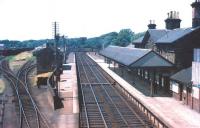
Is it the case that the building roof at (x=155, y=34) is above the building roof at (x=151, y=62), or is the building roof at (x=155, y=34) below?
above

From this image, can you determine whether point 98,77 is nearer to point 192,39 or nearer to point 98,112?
point 192,39

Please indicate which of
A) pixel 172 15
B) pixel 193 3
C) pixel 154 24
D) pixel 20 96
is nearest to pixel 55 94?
pixel 20 96

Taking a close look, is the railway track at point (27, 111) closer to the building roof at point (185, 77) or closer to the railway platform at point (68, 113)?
the railway platform at point (68, 113)

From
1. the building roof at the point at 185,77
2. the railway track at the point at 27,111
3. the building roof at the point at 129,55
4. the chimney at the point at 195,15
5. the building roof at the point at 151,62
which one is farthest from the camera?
the building roof at the point at 129,55

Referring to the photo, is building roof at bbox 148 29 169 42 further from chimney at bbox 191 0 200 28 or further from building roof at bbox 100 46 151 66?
chimney at bbox 191 0 200 28

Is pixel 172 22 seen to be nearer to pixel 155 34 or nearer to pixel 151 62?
pixel 155 34

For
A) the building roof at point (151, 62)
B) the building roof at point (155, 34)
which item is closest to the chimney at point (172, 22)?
the building roof at point (155, 34)

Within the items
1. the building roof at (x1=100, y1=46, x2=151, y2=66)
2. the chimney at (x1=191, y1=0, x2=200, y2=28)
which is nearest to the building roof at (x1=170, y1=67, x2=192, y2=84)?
the building roof at (x1=100, y1=46, x2=151, y2=66)

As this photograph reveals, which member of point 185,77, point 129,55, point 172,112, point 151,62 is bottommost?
point 172,112

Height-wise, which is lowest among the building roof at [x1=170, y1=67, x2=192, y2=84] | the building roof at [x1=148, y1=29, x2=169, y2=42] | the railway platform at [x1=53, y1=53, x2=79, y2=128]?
the railway platform at [x1=53, y1=53, x2=79, y2=128]

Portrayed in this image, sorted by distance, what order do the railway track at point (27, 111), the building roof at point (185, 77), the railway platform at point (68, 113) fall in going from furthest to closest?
the building roof at point (185, 77), the railway platform at point (68, 113), the railway track at point (27, 111)

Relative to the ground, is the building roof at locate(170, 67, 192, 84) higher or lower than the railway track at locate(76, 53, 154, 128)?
higher

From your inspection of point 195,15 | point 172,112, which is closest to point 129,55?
point 195,15

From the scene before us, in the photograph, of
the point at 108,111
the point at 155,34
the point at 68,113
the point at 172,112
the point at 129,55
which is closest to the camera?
the point at 172,112
